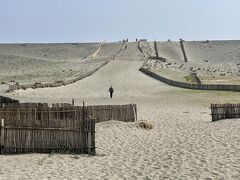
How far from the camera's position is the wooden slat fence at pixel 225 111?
28.7 m

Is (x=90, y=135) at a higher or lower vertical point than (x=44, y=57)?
lower

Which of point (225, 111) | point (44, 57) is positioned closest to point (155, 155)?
point (225, 111)

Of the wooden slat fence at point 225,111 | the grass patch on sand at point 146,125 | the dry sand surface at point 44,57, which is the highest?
the dry sand surface at point 44,57

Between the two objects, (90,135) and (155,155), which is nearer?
(155,155)

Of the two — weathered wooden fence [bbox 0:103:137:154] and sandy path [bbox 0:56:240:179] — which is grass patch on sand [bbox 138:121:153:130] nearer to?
sandy path [bbox 0:56:240:179]

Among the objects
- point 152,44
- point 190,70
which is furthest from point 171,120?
point 152,44

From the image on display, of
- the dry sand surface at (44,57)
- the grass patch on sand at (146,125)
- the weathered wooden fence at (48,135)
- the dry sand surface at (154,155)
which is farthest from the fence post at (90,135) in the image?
the dry sand surface at (44,57)

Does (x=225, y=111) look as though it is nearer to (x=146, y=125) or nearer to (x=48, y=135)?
(x=146, y=125)

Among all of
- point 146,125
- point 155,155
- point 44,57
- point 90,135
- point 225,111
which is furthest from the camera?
point 44,57

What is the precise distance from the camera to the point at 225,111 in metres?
28.8

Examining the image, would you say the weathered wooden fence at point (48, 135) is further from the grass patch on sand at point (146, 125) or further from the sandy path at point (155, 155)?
the grass patch on sand at point (146, 125)

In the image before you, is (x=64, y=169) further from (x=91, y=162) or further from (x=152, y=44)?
(x=152, y=44)

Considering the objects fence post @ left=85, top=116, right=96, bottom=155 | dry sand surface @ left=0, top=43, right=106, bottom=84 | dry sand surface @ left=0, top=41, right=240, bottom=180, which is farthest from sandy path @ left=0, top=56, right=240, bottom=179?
dry sand surface @ left=0, top=43, right=106, bottom=84

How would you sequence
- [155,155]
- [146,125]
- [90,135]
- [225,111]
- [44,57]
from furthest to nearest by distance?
[44,57]
[225,111]
[146,125]
[90,135]
[155,155]
